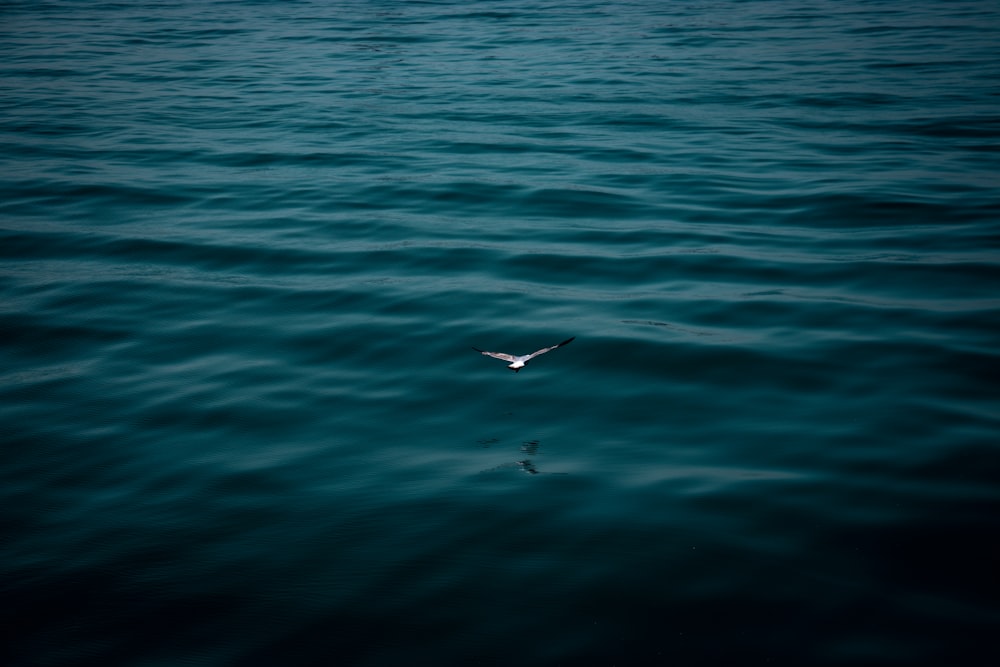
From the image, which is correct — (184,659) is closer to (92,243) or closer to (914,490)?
(914,490)

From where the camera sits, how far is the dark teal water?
6.08 m

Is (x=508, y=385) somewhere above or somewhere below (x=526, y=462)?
above

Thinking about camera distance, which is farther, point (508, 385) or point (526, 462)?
point (508, 385)

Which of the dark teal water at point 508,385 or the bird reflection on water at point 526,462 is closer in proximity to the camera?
the dark teal water at point 508,385

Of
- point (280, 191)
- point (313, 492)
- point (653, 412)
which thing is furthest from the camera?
point (280, 191)

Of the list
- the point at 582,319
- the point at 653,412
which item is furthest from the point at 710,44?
the point at 653,412

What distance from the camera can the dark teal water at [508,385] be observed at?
608 cm

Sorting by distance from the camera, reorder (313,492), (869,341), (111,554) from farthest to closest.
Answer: (869,341) → (313,492) → (111,554)

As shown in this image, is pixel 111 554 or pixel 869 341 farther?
pixel 869 341

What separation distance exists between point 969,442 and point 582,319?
4134mm

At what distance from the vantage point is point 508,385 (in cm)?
913

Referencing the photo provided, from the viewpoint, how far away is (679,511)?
22.9 ft

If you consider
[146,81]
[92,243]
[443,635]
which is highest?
[146,81]

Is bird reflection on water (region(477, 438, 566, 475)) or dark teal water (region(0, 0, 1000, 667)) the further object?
bird reflection on water (region(477, 438, 566, 475))
